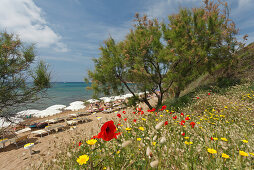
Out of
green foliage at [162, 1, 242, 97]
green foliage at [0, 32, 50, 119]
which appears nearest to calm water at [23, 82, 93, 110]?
green foliage at [0, 32, 50, 119]

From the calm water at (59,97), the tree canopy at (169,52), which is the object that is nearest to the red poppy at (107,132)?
the calm water at (59,97)

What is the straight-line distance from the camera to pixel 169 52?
9000mm

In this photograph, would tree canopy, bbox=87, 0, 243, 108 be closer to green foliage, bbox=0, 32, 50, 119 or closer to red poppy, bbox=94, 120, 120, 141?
green foliage, bbox=0, 32, 50, 119

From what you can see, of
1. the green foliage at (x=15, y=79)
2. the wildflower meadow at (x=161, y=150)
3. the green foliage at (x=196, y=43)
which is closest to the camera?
the wildflower meadow at (x=161, y=150)

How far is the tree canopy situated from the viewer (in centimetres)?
927

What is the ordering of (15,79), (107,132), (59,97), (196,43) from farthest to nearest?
(59,97)
(196,43)
(15,79)
(107,132)

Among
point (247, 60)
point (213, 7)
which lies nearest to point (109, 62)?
point (213, 7)

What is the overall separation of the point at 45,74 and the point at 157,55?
7.87 m

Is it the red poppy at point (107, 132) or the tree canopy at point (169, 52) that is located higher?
the tree canopy at point (169, 52)

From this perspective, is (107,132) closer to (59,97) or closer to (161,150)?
(161,150)

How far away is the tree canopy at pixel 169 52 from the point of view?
9266 mm

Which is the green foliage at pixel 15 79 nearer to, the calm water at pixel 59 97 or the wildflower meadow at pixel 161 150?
the calm water at pixel 59 97

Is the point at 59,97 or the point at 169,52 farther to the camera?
the point at 59,97

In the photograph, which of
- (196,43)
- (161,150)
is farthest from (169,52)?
(161,150)
